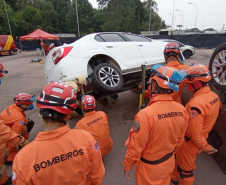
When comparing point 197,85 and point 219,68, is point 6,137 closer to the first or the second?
point 197,85

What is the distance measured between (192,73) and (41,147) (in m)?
1.96

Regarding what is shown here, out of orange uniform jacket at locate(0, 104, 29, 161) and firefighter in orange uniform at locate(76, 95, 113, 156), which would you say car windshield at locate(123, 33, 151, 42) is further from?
orange uniform jacket at locate(0, 104, 29, 161)

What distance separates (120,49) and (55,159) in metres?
3.39

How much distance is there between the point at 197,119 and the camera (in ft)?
6.54

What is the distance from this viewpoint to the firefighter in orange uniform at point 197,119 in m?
2.02

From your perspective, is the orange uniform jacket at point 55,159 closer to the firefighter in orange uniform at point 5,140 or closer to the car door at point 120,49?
the firefighter in orange uniform at point 5,140

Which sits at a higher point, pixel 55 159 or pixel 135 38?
pixel 135 38

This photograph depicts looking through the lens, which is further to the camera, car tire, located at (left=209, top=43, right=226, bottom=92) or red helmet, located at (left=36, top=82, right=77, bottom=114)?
car tire, located at (left=209, top=43, right=226, bottom=92)

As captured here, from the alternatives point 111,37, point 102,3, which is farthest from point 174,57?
point 102,3

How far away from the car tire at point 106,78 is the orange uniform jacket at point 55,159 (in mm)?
2247

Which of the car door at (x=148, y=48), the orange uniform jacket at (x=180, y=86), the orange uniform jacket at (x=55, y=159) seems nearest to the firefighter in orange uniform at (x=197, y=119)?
the orange uniform jacket at (x=180, y=86)

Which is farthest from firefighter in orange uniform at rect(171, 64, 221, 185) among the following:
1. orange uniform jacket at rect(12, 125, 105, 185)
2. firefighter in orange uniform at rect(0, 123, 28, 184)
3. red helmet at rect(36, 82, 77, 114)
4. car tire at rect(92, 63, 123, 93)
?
firefighter in orange uniform at rect(0, 123, 28, 184)

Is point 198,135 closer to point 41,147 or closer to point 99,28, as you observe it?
point 41,147

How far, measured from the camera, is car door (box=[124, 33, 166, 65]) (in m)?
4.55
